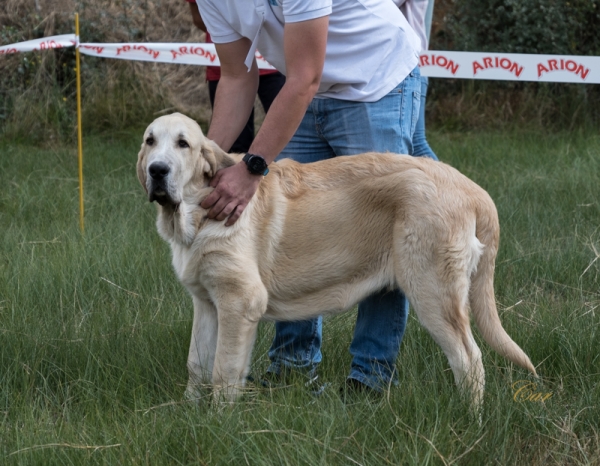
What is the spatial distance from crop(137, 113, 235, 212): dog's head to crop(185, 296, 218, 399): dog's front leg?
54 centimetres

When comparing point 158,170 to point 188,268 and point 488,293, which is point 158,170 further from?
point 488,293

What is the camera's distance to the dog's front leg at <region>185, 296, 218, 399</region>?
3.68 m

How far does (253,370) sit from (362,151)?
45.8 inches

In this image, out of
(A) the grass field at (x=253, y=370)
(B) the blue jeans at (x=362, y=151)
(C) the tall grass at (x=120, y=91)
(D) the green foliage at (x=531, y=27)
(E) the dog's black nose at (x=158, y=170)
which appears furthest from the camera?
(D) the green foliage at (x=531, y=27)

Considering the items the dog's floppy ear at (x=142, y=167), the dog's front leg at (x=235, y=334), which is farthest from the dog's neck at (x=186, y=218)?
the dog's front leg at (x=235, y=334)

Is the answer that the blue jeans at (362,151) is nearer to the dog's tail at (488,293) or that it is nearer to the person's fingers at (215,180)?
the dog's tail at (488,293)

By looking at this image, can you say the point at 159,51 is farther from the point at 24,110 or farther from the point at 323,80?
the point at 323,80

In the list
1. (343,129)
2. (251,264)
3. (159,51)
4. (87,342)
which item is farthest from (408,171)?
(159,51)

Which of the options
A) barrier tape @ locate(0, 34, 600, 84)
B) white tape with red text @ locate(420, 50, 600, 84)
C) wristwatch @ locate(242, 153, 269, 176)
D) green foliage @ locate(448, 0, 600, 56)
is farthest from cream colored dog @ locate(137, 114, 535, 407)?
green foliage @ locate(448, 0, 600, 56)

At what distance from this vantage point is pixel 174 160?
10.8 feet

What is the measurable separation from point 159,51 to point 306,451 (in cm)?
587

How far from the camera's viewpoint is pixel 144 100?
10.9 meters

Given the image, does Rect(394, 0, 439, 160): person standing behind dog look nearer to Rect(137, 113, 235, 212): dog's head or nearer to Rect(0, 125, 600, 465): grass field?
Rect(0, 125, 600, 465): grass field

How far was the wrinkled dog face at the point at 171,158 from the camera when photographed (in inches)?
129
